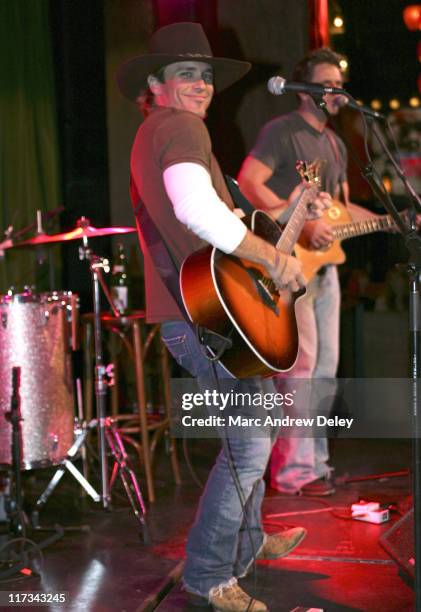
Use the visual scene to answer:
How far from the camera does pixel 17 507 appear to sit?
361 centimetres

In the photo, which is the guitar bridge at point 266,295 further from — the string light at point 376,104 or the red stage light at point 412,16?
the red stage light at point 412,16

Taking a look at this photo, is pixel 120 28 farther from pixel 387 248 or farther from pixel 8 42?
pixel 387 248

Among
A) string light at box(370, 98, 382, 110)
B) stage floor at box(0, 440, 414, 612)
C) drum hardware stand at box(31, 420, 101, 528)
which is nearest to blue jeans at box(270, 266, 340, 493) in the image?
stage floor at box(0, 440, 414, 612)

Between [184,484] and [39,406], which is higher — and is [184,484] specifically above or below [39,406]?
below

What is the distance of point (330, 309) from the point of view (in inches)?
177

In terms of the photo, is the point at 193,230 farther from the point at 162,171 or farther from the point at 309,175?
the point at 309,175

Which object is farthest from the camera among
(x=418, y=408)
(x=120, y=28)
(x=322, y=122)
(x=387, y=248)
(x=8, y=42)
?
(x=387, y=248)

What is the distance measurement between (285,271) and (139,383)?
175cm

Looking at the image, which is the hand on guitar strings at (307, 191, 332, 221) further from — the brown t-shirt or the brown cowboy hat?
the brown cowboy hat

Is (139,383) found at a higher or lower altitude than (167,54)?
lower

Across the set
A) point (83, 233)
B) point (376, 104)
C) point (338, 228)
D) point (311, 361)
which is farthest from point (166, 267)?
point (376, 104)

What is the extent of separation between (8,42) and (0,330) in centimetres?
199

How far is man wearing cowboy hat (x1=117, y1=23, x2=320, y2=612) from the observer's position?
2.75 meters

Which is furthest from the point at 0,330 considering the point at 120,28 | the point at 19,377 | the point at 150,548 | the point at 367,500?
the point at 120,28
